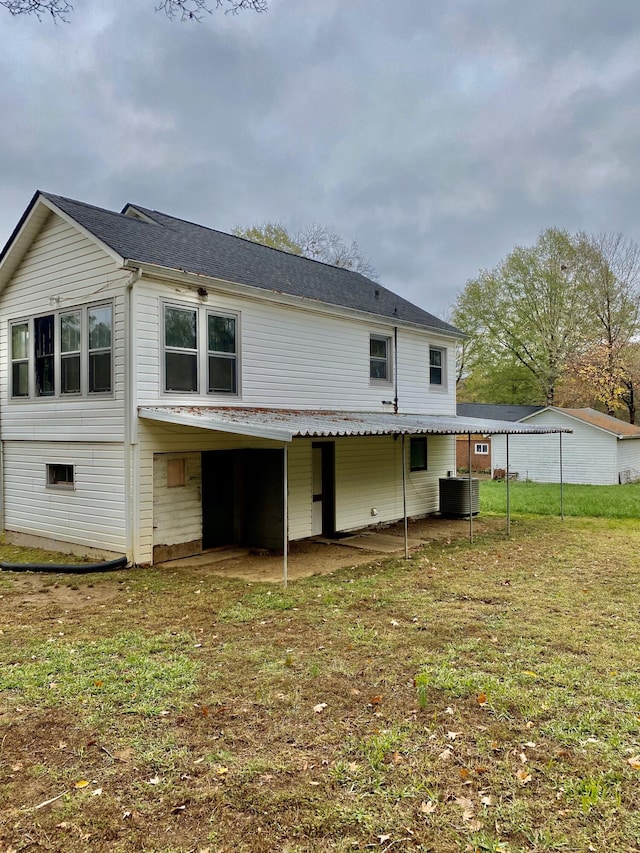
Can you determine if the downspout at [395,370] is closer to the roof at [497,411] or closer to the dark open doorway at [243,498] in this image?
the dark open doorway at [243,498]

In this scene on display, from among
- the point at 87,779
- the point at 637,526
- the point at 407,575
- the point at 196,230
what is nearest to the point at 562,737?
the point at 87,779

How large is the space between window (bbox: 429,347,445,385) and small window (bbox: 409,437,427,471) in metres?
1.88

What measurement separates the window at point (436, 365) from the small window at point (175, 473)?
8.30m

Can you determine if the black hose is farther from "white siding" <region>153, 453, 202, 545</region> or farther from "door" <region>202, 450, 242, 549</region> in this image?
"door" <region>202, 450, 242, 549</region>

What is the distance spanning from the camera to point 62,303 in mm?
9938

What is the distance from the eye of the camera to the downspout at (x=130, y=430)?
8.57 meters

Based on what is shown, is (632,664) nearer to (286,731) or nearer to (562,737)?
(562,737)

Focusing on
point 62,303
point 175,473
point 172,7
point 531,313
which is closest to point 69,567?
point 175,473

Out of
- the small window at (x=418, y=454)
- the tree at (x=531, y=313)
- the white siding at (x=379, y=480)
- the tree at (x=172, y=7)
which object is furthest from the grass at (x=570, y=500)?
the tree at (x=172, y=7)

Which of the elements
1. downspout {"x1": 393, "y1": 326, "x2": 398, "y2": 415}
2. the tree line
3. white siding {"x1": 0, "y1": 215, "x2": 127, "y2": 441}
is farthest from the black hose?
the tree line

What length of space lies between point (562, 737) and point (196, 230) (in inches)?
483

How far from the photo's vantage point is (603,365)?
1180 inches

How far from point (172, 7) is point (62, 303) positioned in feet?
19.3

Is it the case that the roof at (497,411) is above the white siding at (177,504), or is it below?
above
